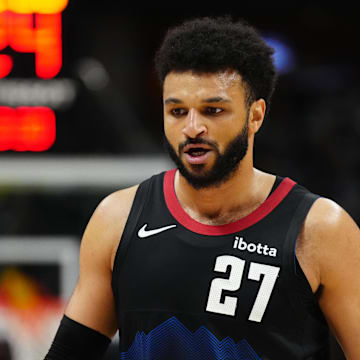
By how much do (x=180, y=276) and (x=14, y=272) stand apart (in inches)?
136

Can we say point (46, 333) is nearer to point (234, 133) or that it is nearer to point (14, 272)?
point (14, 272)

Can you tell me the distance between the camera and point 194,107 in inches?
91.4

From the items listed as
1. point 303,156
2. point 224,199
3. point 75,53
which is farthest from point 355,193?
point 224,199

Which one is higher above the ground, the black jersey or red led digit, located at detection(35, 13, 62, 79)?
red led digit, located at detection(35, 13, 62, 79)

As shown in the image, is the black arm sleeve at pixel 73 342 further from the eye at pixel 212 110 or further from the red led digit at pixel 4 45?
the red led digit at pixel 4 45

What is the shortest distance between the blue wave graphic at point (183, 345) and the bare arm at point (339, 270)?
0.24 meters

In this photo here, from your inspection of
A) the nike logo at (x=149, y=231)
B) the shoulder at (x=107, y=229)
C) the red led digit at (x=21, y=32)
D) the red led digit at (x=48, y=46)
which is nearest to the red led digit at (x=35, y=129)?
the red led digit at (x=48, y=46)

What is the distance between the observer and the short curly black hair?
7.69 ft

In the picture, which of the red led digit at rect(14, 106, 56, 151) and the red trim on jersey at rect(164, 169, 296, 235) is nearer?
the red trim on jersey at rect(164, 169, 296, 235)

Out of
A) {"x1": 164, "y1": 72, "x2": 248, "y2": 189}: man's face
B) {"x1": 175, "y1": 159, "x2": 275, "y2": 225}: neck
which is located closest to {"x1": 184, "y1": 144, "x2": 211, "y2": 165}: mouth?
{"x1": 164, "y1": 72, "x2": 248, "y2": 189}: man's face

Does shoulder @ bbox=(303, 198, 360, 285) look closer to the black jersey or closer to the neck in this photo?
the black jersey

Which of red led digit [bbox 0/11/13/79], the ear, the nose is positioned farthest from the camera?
red led digit [bbox 0/11/13/79]

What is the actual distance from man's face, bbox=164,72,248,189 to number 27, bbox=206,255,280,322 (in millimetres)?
229

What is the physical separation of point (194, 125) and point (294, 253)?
42 cm
